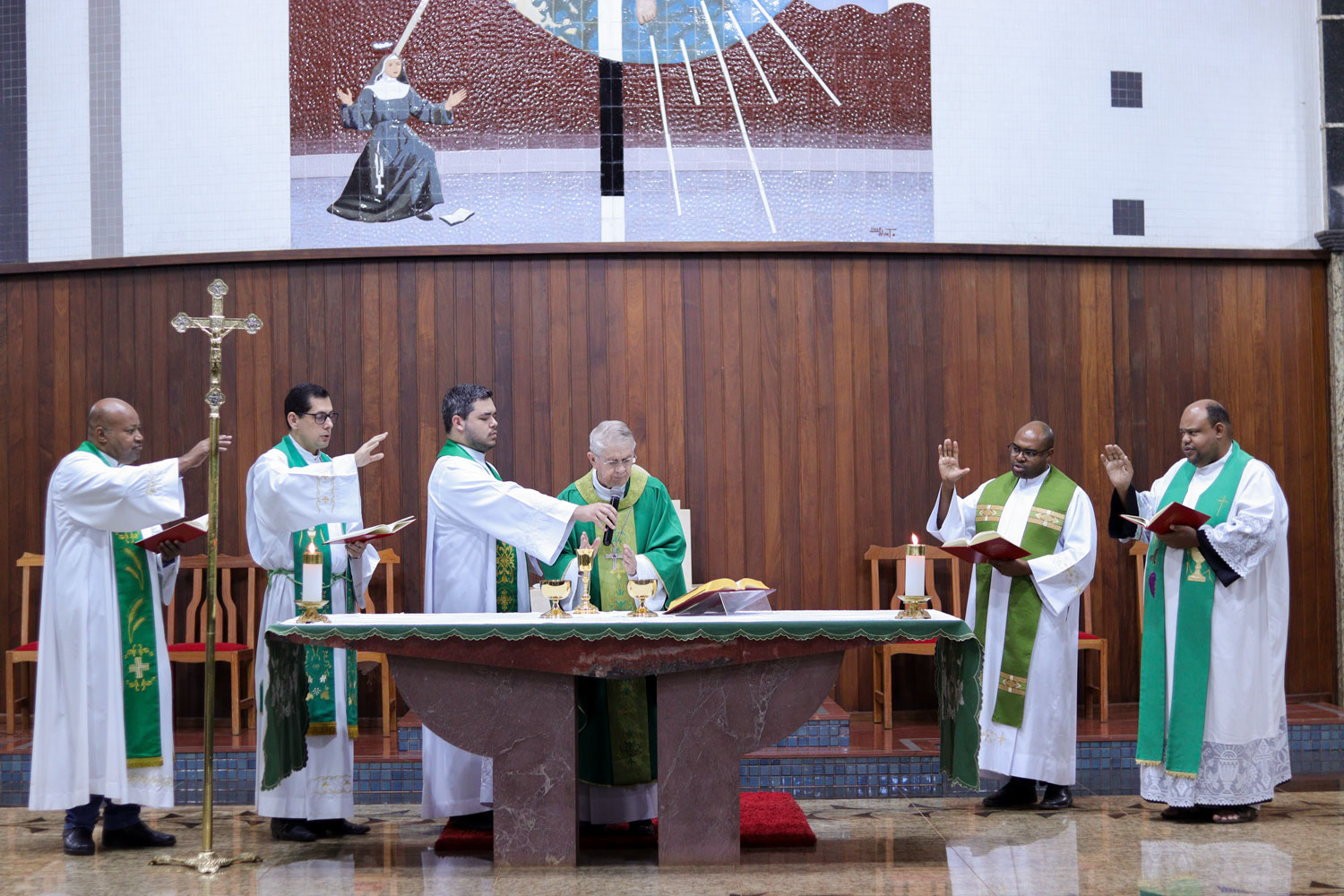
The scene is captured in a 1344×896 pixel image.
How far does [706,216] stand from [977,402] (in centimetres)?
189

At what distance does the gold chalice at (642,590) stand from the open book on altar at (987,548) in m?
1.35

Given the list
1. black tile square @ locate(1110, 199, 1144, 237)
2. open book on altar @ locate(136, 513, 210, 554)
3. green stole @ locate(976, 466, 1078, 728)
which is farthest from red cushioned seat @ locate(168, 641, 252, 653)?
black tile square @ locate(1110, 199, 1144, 237)

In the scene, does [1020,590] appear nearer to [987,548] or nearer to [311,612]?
[987,548]

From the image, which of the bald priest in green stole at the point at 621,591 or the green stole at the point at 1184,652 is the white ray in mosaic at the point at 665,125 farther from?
the green stole at the point at 1184,652

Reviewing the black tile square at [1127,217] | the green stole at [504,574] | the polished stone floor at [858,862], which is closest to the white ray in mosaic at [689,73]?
the black tile square at [1127,217]

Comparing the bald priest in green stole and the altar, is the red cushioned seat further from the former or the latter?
the bald priest in green stole

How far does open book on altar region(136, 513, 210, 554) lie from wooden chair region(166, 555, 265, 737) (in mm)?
1516

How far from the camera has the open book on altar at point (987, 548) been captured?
5.00 meters

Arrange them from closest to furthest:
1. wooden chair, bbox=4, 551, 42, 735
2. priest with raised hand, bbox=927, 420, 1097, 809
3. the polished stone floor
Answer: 1. the polished stone floor
2. priest with raised hand, bbox=927, 420, 1097, 809
3. wooden chair, bbox=4, 551, 42, 735

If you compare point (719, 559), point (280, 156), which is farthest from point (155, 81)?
point (719, 559)

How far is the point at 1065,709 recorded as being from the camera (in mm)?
5230

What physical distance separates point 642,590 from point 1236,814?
2.64 metres

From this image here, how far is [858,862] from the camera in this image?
14.4 ft

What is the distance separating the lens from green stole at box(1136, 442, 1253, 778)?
4953 millimetres
